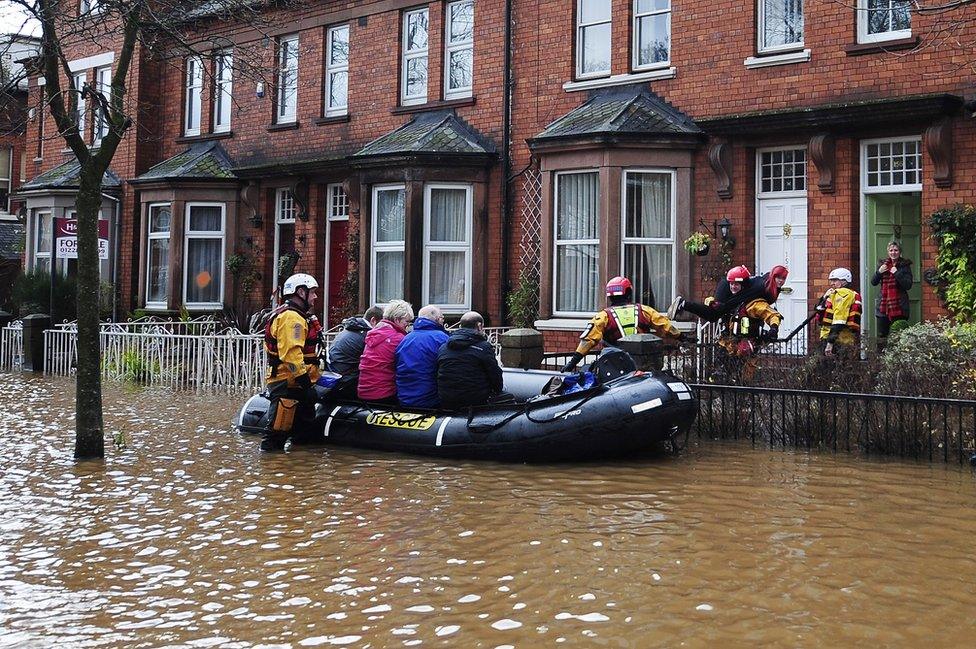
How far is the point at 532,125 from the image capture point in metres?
19.5

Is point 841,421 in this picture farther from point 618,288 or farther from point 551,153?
point 551,153

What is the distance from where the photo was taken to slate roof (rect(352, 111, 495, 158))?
65.0 ft

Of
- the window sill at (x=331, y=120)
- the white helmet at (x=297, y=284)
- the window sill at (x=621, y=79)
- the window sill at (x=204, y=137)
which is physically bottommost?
the white helmet at (x=297, y=284)

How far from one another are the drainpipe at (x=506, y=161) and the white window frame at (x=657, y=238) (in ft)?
8.50

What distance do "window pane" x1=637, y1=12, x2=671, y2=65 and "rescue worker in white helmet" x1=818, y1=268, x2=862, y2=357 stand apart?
5.66 meters

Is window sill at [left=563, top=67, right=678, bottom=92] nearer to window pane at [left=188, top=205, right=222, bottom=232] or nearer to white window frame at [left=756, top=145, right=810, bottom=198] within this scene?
white window frame at [left=756, top=145, right=810, bottom=198]

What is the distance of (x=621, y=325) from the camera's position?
41.9 ft

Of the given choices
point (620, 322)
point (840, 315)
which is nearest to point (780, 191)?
point (840, 315)

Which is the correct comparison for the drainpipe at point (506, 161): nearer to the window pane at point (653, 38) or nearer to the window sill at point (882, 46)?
the window pane at point (653, 38)

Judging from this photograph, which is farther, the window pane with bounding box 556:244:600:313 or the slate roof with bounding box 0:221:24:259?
the slate roof with bounding box 0:221:24:259

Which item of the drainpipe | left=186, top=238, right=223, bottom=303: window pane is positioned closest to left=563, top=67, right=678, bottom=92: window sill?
the drainpipe

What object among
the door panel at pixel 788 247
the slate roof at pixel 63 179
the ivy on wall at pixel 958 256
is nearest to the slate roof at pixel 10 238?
the slate roof at pixel 63 179

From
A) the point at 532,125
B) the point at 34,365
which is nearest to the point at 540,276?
the point at 532,125

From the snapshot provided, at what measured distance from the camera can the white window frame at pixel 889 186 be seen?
15578 mm
